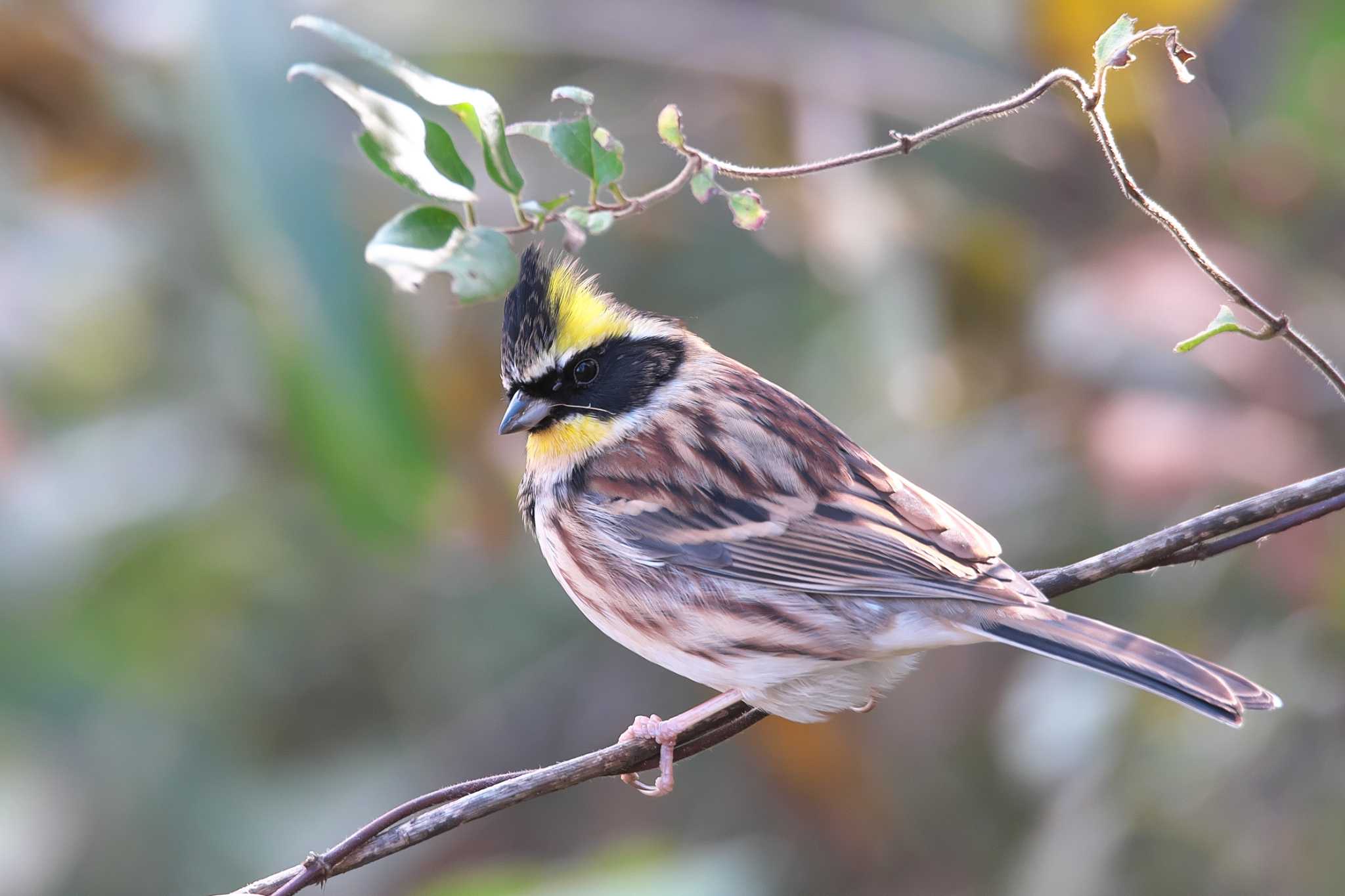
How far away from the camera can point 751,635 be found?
2.98m

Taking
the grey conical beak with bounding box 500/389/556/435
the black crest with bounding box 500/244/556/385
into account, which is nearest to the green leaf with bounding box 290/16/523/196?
the black crest with bounding box 500/244/556/385

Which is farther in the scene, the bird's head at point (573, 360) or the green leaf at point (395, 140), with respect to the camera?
the bird's head at point (573, 360)

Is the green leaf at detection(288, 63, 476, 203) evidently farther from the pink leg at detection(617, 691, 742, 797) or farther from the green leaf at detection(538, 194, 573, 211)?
the pink leg at detection(617, 691, 742, 797)

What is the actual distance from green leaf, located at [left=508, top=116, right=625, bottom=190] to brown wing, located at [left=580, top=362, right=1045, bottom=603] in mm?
1023

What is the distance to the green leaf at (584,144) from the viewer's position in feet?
7.27

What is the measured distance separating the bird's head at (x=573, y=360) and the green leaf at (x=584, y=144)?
0.78 metres

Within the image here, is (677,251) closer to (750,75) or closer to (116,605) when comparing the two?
(750,75)

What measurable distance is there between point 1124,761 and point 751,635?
1.90m

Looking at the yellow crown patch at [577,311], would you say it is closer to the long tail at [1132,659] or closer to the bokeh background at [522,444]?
the bokeh background at [522,444]

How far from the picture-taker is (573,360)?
128 inches

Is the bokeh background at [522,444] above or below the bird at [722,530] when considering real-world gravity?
above

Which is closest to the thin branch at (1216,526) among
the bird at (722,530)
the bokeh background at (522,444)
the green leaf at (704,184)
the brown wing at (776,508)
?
the bird at (722,530)

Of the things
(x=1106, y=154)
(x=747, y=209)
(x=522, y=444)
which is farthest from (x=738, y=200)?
(x=522, y=444)

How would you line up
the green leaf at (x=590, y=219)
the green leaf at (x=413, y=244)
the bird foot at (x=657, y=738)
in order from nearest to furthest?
the green leaf at (x=413, y=244) → the green leaf at (x=590, y=219) → the bird foot at (x=657, y=738)
